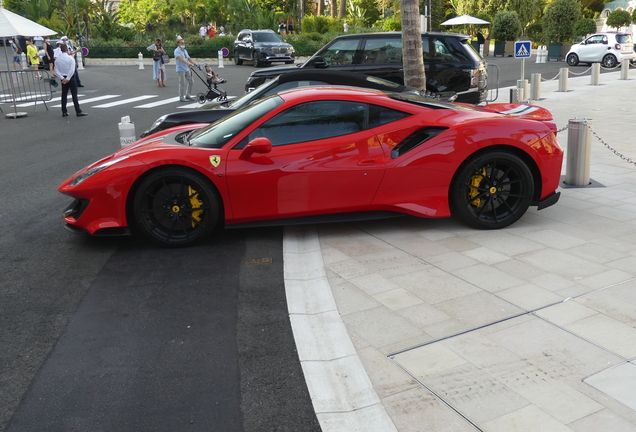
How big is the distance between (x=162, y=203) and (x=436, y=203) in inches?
101

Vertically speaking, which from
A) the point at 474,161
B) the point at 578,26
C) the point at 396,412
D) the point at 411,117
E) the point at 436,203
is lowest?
the point at 396,412

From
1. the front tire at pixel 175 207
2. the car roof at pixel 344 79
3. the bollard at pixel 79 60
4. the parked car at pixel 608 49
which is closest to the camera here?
the front tire at pixel 175 207

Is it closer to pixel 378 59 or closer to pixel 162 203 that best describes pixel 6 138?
pixel 378 59

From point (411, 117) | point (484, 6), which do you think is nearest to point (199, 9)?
point (484, 6)

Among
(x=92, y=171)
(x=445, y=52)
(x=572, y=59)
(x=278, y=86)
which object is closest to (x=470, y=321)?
(x=92, y=171)

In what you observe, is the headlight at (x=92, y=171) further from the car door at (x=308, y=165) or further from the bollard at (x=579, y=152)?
the bollard at (x=579, y=152)

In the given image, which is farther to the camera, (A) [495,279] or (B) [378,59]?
(B) [378,59]

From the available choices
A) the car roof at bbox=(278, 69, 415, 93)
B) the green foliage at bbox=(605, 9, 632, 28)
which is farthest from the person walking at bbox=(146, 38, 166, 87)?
the green foliage at bbox=(605, 9, 632, 28)

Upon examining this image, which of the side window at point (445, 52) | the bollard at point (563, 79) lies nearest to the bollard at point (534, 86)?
the bollard at point (563, 79)

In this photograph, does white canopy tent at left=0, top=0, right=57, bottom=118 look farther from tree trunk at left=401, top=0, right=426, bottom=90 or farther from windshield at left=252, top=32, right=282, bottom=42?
windshield at left=252, top=32, right=282, bottom=42

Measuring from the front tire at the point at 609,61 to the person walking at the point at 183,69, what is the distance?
19.9 m

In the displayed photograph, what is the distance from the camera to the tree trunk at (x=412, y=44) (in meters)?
11.0

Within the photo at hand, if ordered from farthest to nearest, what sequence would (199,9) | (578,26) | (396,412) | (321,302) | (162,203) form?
(199,9), (578,26), (162,203), (321,302), (396,412)

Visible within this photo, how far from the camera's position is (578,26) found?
128 feet
